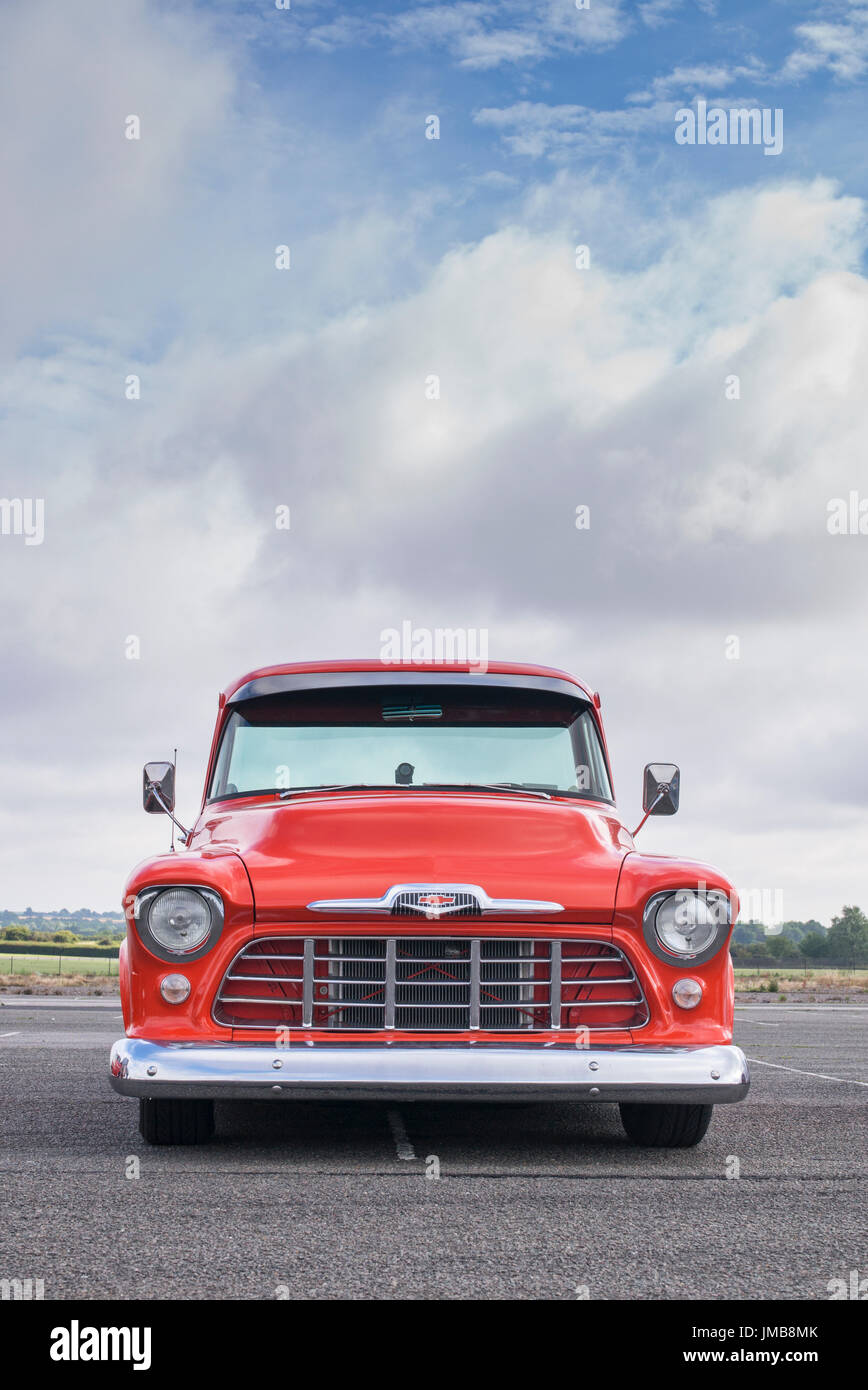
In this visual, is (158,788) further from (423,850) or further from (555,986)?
(555,986)

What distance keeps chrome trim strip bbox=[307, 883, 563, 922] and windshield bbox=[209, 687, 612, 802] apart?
5.04 ft

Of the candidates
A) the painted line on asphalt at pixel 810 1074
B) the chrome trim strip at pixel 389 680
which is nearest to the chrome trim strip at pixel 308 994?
the chrome trim strip at pixel 389 680

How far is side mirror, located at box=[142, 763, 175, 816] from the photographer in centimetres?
688

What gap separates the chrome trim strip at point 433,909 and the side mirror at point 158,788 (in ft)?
7.00

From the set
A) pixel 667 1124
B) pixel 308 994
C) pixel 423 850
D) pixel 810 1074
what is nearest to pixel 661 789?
pixel 667 1124

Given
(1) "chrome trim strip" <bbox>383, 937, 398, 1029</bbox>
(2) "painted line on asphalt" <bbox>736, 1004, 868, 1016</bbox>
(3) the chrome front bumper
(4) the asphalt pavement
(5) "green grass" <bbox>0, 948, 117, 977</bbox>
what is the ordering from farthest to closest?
(5) "green grass" <bbox>0, 948, 117, 977</bbox> → (2) "painted line on asphalt" <bbox>736, 1004, 868, 1016</bbox> → (1) "chrome trim strip" <bbox>383, 937, 398, 1029</bbox> → (3) the chrome front bumper → (4) the asphalt pavement

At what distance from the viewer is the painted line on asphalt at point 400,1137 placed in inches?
208

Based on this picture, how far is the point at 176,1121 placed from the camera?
5293 mm

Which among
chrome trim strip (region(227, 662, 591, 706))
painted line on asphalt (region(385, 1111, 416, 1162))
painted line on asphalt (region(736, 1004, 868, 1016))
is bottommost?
painted line on asphalt (region(736, 1004, 868, 1016))

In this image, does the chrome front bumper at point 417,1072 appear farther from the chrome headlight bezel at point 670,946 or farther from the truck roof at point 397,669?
the truck roof at point 397,669

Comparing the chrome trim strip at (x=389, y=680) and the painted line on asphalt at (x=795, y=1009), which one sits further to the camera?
the painted line on asphalt at (x=795, y=1009)

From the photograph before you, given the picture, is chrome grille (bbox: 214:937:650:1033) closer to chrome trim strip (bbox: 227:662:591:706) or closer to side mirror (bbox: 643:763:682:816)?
side mirror (bbox: 643:763:682:816)

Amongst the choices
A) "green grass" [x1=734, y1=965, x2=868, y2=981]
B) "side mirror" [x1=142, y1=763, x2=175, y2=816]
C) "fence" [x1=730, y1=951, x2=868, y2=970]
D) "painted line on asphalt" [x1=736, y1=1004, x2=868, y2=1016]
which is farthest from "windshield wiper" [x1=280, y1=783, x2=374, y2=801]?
"fence" [x1=730, y1=951, x2=868, y2=970]
